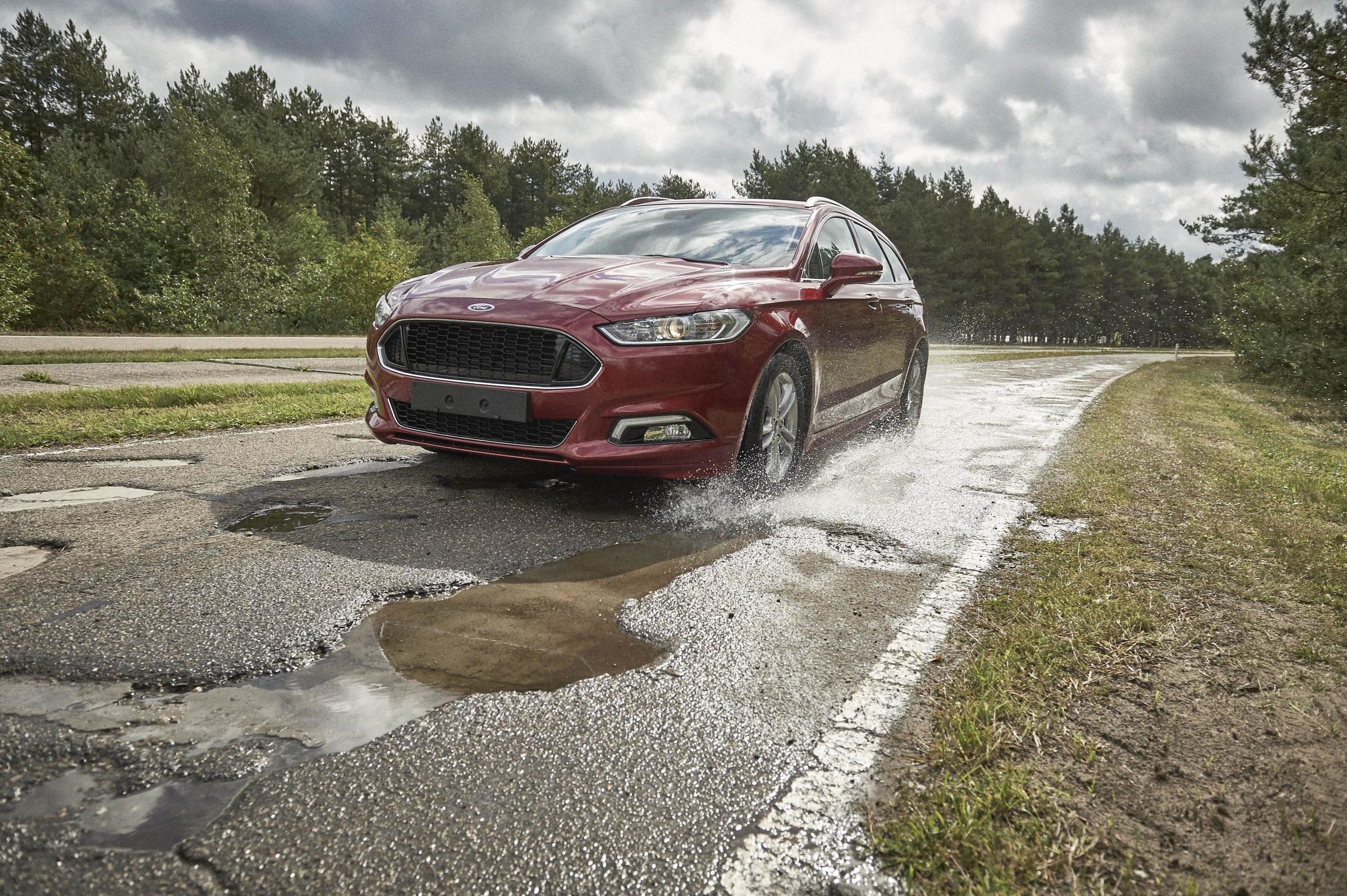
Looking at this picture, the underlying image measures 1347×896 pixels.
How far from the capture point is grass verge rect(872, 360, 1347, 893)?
5.23ft

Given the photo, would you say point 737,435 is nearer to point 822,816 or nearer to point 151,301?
point 822,816

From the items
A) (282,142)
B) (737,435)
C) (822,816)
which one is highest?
(282,142)

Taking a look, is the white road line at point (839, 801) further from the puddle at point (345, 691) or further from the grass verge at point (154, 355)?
the grass verge at point (154, 355)

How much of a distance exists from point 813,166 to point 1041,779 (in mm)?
75012

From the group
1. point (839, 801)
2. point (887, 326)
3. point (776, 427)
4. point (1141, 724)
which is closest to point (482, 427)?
point (776, 427)

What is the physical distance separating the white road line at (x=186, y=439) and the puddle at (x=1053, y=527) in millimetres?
5115

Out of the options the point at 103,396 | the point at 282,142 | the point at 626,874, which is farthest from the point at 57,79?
the point at 626,874

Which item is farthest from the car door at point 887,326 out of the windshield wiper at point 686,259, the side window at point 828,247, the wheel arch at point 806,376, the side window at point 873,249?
the windshield wiper at point 686,259

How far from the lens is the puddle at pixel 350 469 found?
188 inches

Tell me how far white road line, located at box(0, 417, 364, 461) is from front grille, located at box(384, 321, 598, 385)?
2.33 meters

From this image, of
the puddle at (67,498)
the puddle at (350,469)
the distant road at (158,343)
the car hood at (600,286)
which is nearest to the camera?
the puddle at (67,498)

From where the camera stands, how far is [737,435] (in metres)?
4.25

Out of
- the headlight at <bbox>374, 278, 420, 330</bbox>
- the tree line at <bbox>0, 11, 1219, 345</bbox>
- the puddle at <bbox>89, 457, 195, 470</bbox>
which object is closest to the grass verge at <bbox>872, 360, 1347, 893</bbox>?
the headlight at <bbox>374, 278, 420, 330</bbox>

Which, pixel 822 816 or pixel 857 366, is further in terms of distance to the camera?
pixel 857 366
